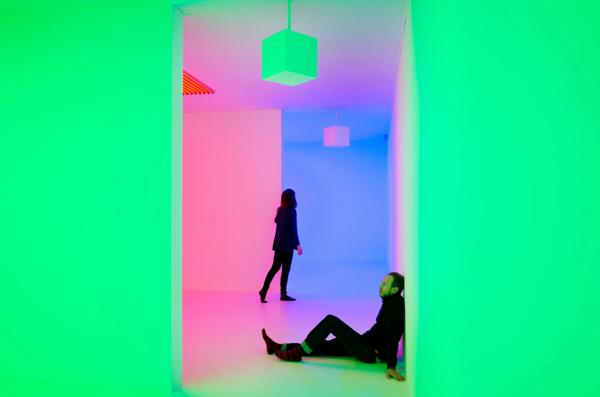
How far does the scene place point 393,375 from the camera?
3.95 meters

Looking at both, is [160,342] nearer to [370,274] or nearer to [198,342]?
[198,342]

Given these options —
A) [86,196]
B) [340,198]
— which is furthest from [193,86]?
[340,198]

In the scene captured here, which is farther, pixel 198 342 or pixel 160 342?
pixel 198 342

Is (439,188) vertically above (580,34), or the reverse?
(580,34)

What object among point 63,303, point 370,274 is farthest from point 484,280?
point 370,274

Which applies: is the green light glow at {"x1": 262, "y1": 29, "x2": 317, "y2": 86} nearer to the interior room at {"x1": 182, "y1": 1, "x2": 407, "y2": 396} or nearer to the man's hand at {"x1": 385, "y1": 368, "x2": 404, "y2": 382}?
the interior room at {"x1": 182, "y1": 1, "x2": 407, "y2": 396}

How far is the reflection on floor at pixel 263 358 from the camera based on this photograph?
12.5ft

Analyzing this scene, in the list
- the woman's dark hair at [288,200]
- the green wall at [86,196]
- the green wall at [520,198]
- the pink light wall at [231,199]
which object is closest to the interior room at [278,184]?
the pink light wall at [231,199]

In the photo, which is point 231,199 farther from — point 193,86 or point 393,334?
point 393,334

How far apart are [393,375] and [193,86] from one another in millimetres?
5186

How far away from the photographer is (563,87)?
0.94 metres

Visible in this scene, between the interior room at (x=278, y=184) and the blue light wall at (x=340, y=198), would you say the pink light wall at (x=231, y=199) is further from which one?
the blue light wall at (x=340, y=198)

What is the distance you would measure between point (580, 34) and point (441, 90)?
3.87 feet

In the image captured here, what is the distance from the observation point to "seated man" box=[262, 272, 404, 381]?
13.6 ft
